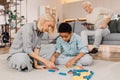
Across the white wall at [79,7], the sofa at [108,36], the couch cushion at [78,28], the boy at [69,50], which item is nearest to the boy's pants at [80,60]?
the boy at [69,50]

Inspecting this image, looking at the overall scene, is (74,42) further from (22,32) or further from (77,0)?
(77,0)

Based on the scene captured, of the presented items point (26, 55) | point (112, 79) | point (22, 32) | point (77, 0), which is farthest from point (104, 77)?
point (77, 0)

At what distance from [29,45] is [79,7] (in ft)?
19.8

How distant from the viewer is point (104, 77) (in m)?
1.65

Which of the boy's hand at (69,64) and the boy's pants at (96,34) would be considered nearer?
the boy's hand at (69,64)

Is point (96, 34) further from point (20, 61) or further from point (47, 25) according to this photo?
point (20, 61)

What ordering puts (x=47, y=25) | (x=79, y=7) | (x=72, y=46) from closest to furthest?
1. (x=47, y=25)
2. (x=72, y=46)
3. (x=79, y=7)

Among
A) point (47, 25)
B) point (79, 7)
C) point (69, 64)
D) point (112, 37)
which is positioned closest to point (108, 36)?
point (112, 37)

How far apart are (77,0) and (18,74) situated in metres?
6.42

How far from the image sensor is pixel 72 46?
213 cm

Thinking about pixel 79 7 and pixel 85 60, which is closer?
pixel 85 60

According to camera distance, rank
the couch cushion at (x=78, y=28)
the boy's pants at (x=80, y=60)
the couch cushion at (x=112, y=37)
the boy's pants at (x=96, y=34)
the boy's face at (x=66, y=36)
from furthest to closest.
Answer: the couch cushion at (x=78, y=28) < the couch cushion at (x=112, y=37) < the boy's pants at (x=96, y=34) < the boy's pants at (x=80, y=60) < the boy's face at (x=66, y=36)

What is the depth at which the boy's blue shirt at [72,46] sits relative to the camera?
6.86 feet

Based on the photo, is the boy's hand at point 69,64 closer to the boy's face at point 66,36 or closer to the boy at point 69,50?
the boy at point 69,50
